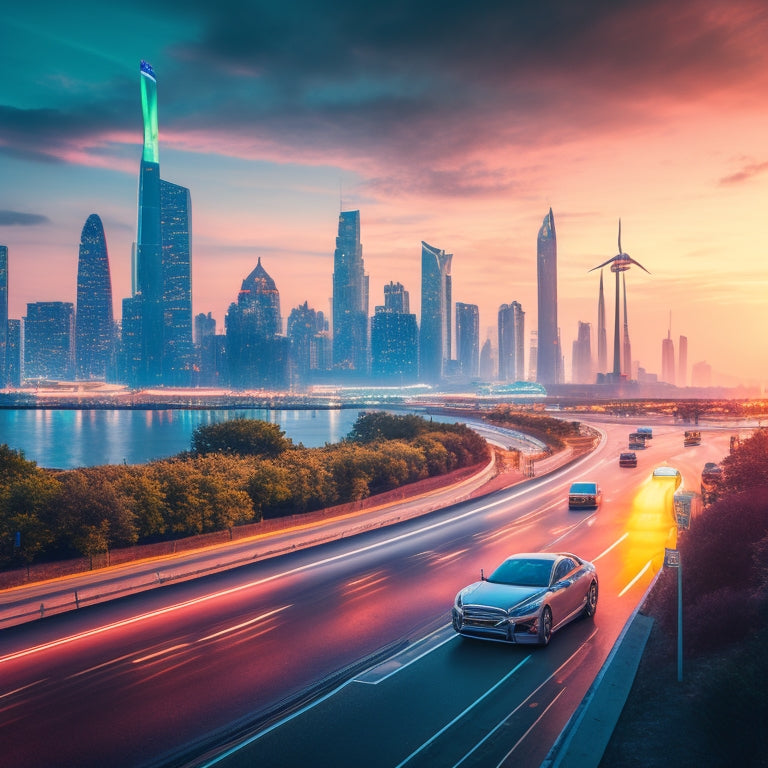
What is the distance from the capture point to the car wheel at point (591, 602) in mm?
15281

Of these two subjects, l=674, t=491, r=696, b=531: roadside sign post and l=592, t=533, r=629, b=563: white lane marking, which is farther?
l=674, t=491, r=696, b=531: roadside sign post

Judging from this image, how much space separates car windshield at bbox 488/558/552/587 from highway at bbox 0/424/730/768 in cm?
108

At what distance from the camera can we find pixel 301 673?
12.3m

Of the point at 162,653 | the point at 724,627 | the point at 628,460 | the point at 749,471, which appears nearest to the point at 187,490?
the point at 162,653

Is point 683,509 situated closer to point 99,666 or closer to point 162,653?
point 162,653

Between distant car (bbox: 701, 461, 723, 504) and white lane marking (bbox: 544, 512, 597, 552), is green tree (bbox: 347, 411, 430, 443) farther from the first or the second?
white lane marking (bbox: 544, 512, 597, 552)

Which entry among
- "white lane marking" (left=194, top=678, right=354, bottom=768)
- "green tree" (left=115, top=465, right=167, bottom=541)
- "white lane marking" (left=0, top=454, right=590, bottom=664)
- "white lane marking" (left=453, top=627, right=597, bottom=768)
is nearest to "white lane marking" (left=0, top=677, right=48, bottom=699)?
"white lane marking" (left=0, top=454, right=590, bottom=664)

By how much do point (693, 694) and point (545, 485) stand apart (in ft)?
106

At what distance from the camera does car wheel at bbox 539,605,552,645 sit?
43.4ft

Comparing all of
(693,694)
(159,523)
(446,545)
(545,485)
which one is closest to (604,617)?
(693,694)

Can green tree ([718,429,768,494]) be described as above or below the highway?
above

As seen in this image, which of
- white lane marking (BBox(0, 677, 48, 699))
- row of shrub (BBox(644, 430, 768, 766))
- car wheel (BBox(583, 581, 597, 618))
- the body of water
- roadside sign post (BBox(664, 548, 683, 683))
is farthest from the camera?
the body of water

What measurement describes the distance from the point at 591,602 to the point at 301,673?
6410mm

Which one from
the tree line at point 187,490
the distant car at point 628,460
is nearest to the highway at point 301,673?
the tree line at point 187,490
